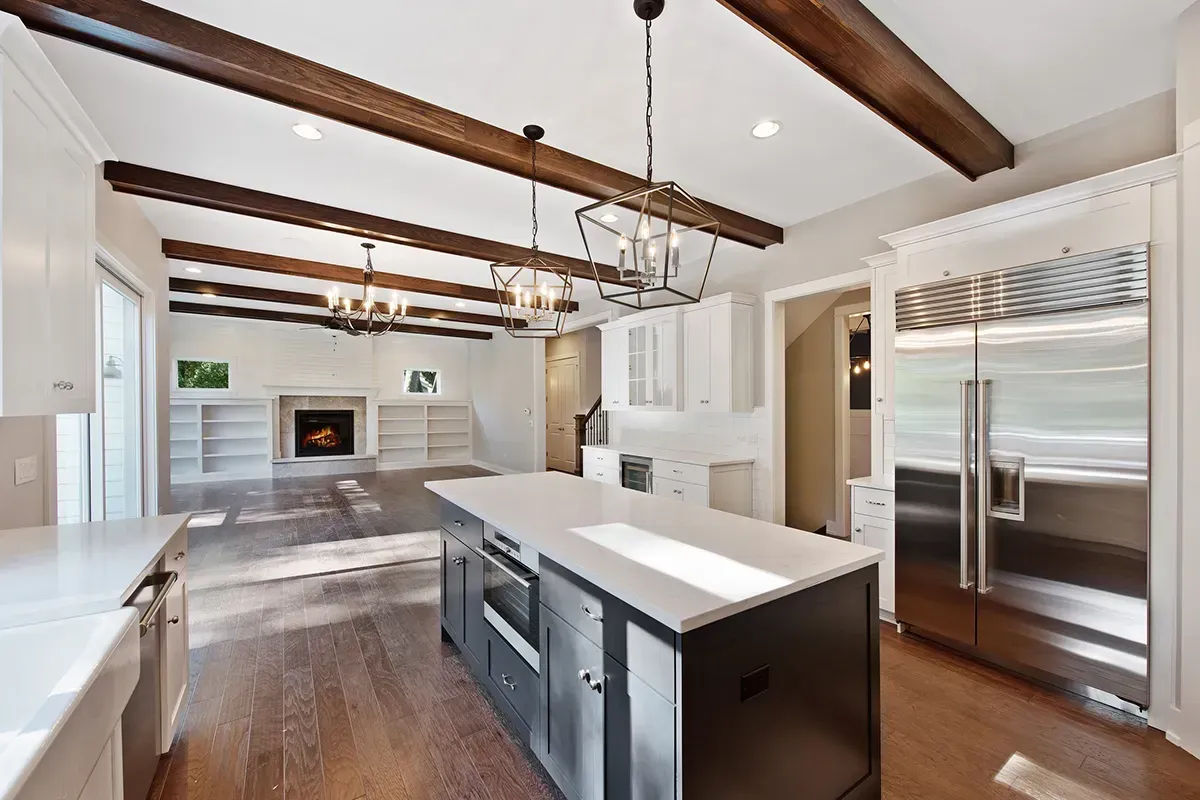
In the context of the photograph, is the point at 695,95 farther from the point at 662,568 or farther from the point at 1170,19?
the point at 662,568

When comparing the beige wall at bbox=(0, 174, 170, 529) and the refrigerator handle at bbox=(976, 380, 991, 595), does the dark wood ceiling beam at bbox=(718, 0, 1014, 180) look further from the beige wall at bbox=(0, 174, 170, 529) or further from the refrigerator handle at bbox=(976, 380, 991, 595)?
the beige wall at bbox=(0, 174, 170, 529)

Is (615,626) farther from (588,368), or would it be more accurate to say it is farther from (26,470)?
(588,368)

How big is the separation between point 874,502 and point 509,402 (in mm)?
7058

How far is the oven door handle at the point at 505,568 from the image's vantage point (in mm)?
1934

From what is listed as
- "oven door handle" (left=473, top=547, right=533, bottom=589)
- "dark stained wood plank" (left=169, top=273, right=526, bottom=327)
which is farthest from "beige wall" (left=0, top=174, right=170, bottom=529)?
"oven door handle" (left=473, top=547, right=533, bottom=589)

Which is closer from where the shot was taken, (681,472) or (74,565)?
(74,565)

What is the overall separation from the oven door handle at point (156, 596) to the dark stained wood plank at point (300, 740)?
79cm

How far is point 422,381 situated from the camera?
35.7 feet

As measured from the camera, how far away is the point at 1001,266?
2.59 meters

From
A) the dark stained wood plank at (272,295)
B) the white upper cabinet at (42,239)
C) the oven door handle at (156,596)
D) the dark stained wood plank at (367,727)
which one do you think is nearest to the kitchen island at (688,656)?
the dark stained wood plank at (367,727)

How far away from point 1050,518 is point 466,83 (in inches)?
135

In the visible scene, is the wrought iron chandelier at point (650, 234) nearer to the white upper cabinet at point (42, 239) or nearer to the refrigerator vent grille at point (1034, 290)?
the refrigerator vent grille at point (1034, 290)

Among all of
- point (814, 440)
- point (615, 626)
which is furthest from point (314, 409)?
point (615, 626)

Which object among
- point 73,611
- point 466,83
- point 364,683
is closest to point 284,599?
point 364,683
